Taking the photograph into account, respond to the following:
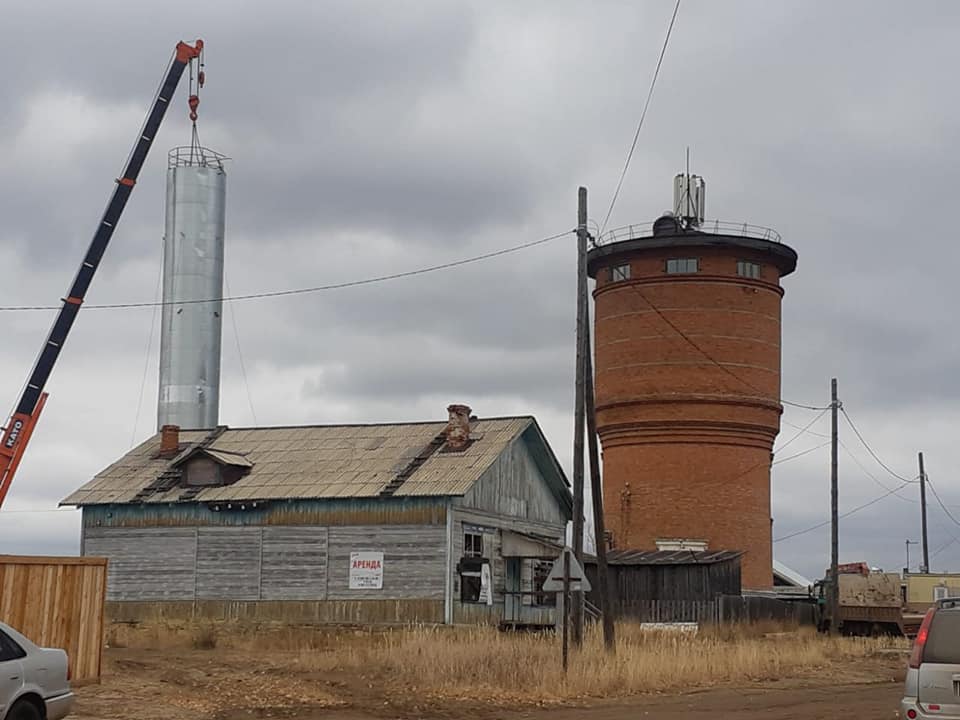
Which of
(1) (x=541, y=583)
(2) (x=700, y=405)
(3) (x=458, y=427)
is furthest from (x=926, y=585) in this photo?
(3) (x=458, y=427)

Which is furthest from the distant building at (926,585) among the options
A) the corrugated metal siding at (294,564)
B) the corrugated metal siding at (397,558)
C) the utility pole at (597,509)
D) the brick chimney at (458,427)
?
the utility pole at (597,509)

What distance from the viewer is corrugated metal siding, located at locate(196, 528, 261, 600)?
1486 inches

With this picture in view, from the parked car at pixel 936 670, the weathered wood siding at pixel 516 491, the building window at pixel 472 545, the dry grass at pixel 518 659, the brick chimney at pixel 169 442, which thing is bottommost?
the dry grass at pixel 518 659

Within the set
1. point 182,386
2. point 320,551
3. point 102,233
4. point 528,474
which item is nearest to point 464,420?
point 528,474

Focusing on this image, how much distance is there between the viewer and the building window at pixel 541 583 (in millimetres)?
40344

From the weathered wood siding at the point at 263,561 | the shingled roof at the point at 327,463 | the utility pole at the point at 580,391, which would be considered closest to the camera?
the utility pole at the point at 580,391

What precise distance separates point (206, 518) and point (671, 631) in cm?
1374

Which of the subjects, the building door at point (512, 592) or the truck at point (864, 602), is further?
the truck at point (864, 602)

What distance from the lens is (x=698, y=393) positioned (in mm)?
49844

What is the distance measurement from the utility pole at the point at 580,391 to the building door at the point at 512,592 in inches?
428

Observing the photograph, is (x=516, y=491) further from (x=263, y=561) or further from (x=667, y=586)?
(x=263, y=561)

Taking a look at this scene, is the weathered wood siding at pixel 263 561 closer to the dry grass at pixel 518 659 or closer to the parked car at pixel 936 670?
the dry grass at pixel 518 659

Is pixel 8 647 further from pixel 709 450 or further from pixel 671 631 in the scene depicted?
pixel 709 450

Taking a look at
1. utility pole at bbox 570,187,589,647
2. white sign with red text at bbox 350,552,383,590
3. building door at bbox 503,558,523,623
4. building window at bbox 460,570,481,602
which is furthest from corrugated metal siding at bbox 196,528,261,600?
utility pole at bbox 570,187,589,647
